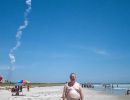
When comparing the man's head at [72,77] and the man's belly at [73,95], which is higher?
the man's head at [72,77]

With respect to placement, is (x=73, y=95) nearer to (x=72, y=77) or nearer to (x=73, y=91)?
(x=73, y=91)

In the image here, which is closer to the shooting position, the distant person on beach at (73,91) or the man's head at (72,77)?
the man's head at (72,77)

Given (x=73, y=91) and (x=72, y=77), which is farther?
(x=73, y=91)

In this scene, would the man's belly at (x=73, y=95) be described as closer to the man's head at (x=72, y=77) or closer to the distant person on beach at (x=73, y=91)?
the distant person on beach at (x=73, y=91)

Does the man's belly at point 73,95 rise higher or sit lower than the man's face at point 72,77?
lower

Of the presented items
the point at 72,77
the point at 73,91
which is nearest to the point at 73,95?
the point at 73,91

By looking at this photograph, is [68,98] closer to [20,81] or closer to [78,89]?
[78,89]

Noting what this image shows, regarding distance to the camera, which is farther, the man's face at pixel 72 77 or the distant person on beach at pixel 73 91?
the distant person on beach at pixel 73 91

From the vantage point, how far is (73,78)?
7613mm

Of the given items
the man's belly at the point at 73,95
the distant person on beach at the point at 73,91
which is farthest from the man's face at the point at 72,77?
the man's belly at the point at 73,95

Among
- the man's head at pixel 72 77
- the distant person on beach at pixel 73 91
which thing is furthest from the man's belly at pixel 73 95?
the man's head at pixel 72 77

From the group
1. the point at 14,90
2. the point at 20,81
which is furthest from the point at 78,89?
the point at 20,81

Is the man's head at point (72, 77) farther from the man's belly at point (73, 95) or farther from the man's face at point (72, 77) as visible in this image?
the man's belly at point (73, 95)

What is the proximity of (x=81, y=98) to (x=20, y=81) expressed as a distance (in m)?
29.9
